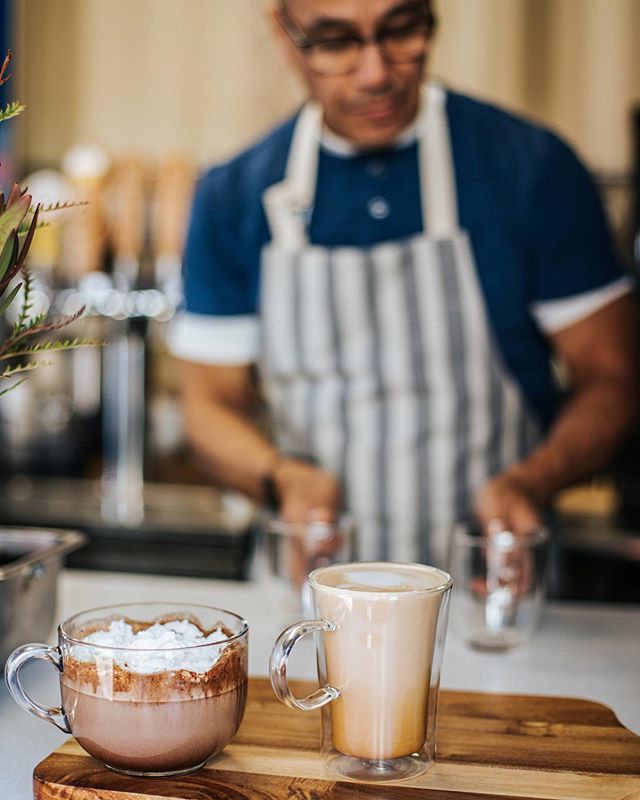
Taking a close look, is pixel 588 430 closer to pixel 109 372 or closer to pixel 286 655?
pixel 286 655

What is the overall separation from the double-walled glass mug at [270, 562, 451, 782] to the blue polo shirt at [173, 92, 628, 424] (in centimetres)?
105

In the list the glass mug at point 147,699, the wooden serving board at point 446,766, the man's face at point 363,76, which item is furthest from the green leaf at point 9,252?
the man's face at point 363,76

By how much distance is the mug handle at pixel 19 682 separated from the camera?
82 cm

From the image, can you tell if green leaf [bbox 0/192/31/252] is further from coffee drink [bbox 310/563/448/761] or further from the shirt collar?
the shirt collar

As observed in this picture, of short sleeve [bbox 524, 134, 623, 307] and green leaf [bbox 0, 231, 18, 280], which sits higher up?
short sleeve [bbox 524, 134, 623, 307]

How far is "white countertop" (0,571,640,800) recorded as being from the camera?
965 millimetres

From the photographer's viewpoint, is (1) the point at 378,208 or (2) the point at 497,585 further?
(1) the point at 378,208

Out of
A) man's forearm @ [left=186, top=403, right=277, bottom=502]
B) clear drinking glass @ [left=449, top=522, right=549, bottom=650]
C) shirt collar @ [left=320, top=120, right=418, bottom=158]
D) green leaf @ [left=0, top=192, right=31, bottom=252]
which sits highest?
shirt collar @ [left=320, top=120, right=418, bottom=158]

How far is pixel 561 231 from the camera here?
179cm

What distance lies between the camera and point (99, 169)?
3.70 m

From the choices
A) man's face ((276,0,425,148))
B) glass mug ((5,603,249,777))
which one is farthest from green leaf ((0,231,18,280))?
man's face ((276,0,425,148))

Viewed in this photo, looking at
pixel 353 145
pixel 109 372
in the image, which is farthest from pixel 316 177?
pixel 109 372

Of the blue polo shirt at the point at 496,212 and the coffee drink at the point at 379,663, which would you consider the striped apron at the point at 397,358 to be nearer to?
the blue polo shirt at the point at 496,212

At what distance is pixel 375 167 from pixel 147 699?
1.22m
